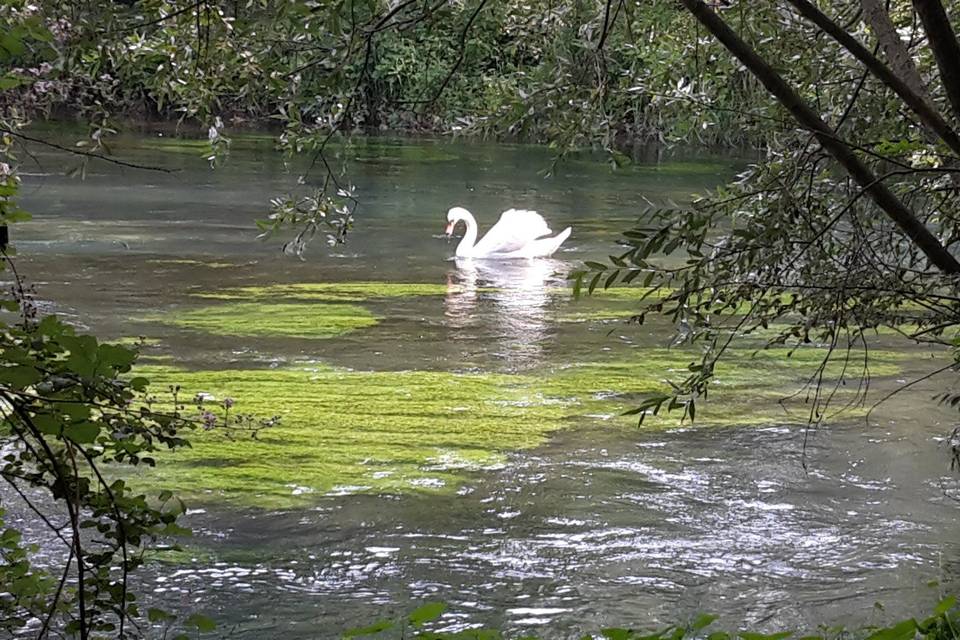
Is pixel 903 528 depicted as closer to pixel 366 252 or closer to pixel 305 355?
pixel 305 355

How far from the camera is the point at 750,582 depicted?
17.0ft

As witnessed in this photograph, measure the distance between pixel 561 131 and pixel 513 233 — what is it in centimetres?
981

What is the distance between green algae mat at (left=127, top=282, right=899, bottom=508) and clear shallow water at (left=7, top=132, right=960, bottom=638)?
0.19 m

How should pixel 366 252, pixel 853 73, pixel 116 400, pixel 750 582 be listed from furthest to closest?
Answer: pixel 366 252 < pixel 750 582 < pixel 853 73 < pixel 116 400

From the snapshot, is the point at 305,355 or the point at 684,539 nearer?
the point at 684,539

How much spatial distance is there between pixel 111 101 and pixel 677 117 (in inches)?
75.3

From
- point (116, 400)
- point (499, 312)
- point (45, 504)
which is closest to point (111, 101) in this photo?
point (116, 400)

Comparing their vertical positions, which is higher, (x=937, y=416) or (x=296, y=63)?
(x=296, y=63)

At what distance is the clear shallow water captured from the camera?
16.1 ft

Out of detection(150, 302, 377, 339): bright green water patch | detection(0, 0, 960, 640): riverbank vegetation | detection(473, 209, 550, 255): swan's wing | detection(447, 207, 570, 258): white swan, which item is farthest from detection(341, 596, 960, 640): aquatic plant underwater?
detection(473, 209, 550, 255): swan's wing

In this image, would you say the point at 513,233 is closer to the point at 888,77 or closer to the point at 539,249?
the point at 539,249

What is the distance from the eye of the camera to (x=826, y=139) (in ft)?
10.7

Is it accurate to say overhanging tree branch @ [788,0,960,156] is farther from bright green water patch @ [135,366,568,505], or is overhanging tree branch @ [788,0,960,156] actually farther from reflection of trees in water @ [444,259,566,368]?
reflection of trees in water @ [444,259,566,368]

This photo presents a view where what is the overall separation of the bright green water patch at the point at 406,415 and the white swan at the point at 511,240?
4.24 metres
